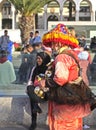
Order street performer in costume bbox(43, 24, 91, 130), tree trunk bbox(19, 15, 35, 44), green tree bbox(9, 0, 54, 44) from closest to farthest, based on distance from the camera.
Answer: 1. street performer in costume bbox(43, 24, 91, 130)
2. tree trunk bbox(19, 15, 35, 44)
3. green tree bbox(9, 0, 54, 44)

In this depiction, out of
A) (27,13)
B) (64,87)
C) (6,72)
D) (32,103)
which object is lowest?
(32,103)

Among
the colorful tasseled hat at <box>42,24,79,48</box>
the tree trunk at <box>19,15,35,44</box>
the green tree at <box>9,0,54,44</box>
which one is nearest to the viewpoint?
the colorful tasseled hat at <box>42,24,79,48</box>

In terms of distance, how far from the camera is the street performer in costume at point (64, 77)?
4598 millimetres

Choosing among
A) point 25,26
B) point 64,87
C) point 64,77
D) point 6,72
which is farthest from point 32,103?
point 25,26

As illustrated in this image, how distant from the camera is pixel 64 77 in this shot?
457cm

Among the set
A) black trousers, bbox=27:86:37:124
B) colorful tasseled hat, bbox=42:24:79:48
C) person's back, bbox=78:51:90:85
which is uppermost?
colorful tasseled hat, bbox=42:24:79:48

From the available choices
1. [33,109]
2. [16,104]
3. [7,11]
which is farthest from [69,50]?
[7,11]

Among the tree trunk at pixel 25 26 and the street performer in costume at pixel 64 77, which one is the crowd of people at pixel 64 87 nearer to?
the street performer in costume at pixel 64 77

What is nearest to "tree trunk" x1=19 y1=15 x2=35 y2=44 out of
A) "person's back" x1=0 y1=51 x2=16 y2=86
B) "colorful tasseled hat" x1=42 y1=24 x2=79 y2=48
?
"person's back" x1=0 y1=51 x2=16 y2=86

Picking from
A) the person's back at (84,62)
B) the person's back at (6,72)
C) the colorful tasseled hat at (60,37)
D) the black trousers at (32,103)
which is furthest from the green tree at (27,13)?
the colorful tasseled hat at (60,37)

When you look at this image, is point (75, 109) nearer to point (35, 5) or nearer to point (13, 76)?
point (13, 76)

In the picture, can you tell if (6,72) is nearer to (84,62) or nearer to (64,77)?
(84,62)

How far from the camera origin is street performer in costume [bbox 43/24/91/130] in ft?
15.1

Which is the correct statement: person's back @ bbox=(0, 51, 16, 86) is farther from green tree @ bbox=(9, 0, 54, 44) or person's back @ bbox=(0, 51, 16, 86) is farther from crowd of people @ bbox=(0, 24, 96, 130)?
green tree @ bbox=(9, 0, 54, 44)
